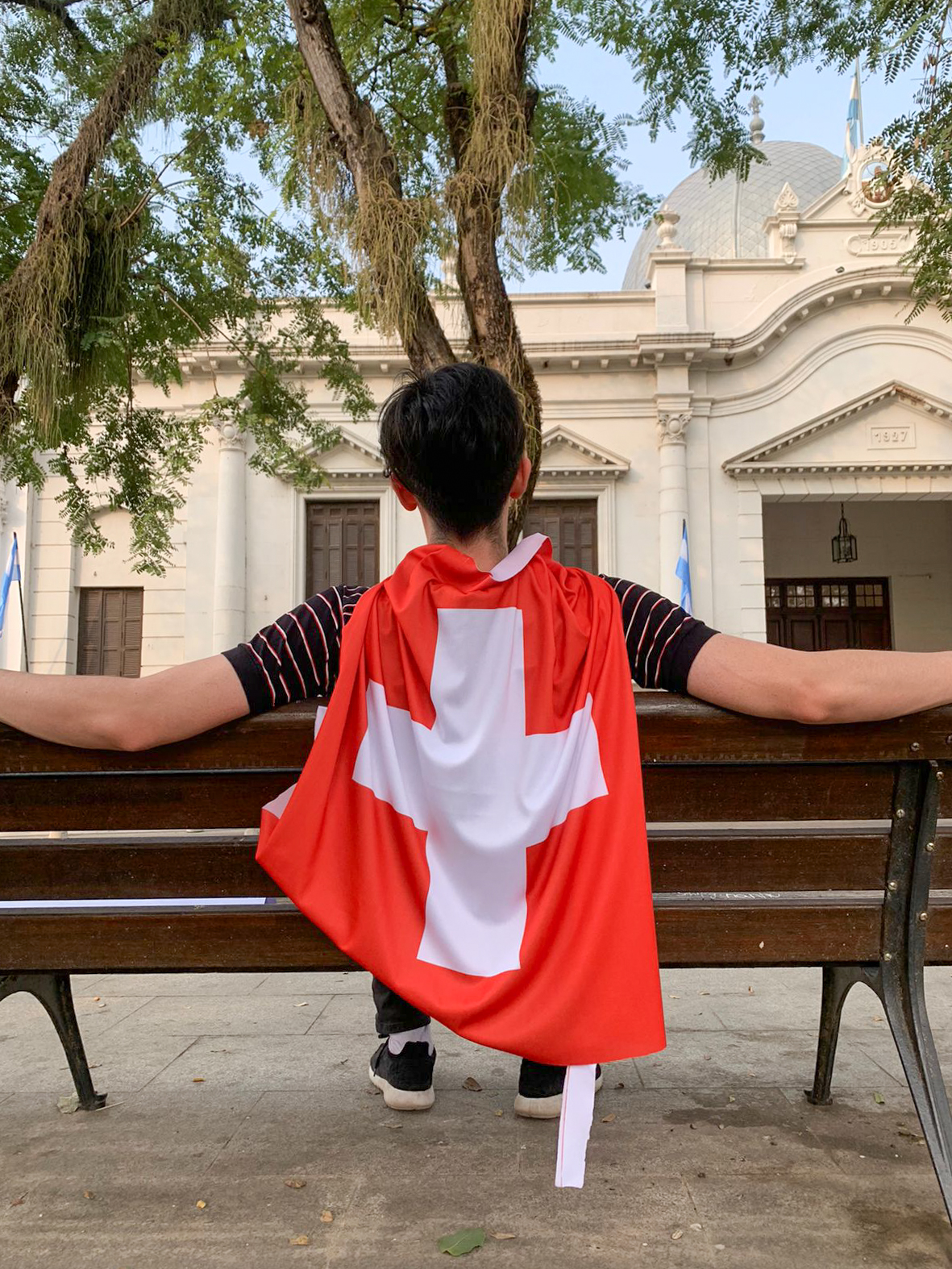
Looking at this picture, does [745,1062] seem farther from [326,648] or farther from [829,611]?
[829,611]

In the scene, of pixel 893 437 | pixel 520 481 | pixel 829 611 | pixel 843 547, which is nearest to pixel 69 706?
pixel 520 481

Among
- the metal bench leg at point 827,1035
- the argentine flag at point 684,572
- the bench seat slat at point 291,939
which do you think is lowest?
the metal bench leg at point 827,1035

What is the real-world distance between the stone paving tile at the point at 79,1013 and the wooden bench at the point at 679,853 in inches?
76.0

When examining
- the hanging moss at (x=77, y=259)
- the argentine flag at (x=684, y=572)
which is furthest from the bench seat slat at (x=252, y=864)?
the argentine flag at (x=684, y=572)

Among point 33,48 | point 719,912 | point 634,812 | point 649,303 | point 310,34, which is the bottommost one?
point 719,912

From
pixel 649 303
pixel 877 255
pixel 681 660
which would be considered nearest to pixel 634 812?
pixel 681 660

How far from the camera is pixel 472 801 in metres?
1.84

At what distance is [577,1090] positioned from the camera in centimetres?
173

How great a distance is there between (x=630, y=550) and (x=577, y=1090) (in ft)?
49.4

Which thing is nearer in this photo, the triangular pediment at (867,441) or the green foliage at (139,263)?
the green foliage at (139,263)

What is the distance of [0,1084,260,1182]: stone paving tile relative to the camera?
222cm

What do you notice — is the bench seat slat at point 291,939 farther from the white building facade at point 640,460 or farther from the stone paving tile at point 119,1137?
the white building facade at point 640,460

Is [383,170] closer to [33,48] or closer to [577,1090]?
[33,48]

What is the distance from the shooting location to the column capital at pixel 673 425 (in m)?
16.3
